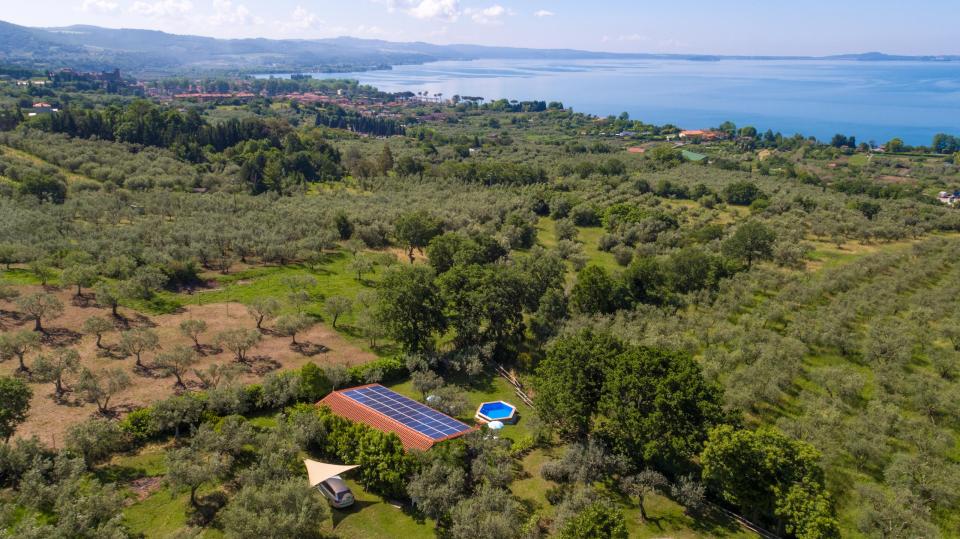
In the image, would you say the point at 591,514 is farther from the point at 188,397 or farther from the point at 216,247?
the point at 216,247

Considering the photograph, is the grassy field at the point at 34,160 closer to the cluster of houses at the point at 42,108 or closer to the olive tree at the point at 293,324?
the cluster of houses at the point at 42,108

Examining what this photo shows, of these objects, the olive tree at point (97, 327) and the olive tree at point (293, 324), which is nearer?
the olive tree at point (97, 327)

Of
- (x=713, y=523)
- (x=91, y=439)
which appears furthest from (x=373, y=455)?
(x=713, y=523)

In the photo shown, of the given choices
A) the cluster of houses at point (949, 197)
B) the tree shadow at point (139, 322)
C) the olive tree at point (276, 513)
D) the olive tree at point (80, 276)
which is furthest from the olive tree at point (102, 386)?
the cluster of houses at point (949, 197)

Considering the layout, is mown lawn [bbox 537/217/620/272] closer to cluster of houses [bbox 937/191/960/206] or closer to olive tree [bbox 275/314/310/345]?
olive tree [bbox 275/314/310/345]

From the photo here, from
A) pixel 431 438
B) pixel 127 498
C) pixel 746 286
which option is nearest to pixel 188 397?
pixel 127 498

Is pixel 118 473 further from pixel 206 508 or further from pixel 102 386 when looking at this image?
pixel 102 386

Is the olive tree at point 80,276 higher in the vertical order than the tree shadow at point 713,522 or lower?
higher
